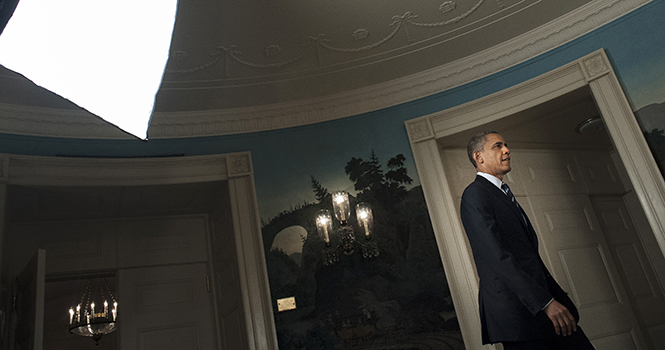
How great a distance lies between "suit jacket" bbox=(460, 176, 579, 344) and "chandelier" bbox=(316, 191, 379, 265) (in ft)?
6.96

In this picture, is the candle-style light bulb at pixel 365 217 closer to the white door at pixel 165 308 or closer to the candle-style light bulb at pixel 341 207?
the candle-style light bulb at pixel 341 207

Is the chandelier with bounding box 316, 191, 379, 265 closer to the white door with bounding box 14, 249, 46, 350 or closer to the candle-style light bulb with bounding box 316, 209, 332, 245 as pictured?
the candle-style light bulb with bounding box 316, 209, 332, 245

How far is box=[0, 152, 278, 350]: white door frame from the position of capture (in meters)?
4.52

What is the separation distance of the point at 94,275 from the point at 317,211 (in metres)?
2.58

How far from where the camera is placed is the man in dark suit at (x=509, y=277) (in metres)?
2.39

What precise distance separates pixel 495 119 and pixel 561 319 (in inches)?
119

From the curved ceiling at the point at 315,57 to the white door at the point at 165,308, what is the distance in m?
1.58

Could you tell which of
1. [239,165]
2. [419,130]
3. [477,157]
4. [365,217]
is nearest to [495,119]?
[419,130]

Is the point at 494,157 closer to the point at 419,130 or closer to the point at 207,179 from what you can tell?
the point at 419,130

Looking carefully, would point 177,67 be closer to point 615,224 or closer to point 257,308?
point 257,308

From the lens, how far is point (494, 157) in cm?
294

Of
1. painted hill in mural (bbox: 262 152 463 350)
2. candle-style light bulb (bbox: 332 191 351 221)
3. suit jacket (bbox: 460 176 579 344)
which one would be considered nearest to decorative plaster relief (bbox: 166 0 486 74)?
painted hill in mural (bbox: 262 152 463 350)

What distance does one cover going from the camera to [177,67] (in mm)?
4754

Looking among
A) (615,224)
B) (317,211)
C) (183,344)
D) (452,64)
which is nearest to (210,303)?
(183,344)
